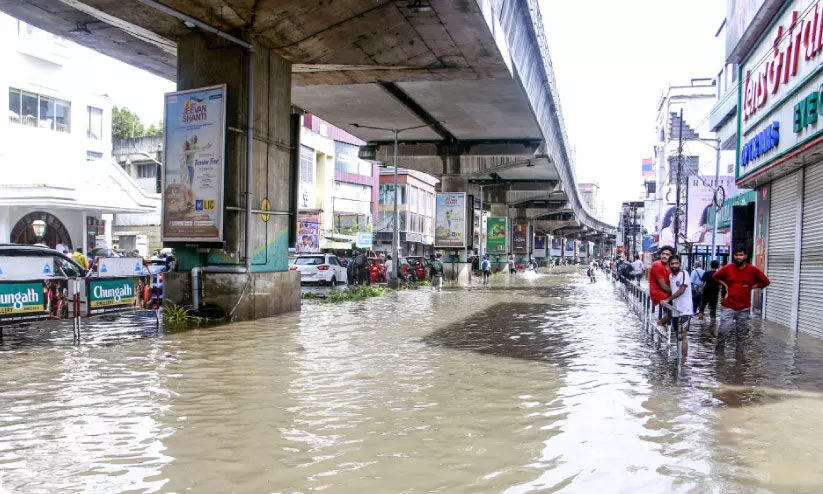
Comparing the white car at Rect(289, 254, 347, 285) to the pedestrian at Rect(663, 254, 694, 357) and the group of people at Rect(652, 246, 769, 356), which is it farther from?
the pedestrian at Rect(663, 254, 694, 357)

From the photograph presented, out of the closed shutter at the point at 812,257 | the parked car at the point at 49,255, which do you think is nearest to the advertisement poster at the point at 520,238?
the closed shutter at the point at 812,257

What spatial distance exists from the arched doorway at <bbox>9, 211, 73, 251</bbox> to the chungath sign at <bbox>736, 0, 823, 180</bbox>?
26.8 meters

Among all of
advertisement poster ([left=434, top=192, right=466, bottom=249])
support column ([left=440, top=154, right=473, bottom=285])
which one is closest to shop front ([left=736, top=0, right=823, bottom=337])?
advertisement poster ([left=434, top=192, right=466, bottom=249])

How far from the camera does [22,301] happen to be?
10.5 metres

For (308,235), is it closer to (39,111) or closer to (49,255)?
(39,111)

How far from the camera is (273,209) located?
16.7 metres

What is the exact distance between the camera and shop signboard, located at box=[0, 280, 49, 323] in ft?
33.7

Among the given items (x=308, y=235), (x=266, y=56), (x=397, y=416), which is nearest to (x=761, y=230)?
(x=266, y=56)

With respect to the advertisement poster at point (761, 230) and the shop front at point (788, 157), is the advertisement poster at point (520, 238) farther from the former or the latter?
the shop front at point (788, 157)

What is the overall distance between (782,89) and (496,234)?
44.3 meters

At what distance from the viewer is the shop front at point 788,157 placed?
13609 mm

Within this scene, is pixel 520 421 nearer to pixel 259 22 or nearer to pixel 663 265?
pixel 663 265

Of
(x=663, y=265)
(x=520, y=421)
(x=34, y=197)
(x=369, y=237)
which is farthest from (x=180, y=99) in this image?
(x=369, y=237)

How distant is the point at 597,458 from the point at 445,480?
51.9 inches
